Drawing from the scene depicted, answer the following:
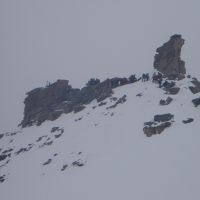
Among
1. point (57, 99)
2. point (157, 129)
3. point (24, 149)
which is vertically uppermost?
point (57, 99)

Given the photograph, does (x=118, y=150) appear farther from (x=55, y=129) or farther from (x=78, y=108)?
(x=78, y=108)

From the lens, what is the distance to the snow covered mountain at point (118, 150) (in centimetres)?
4038

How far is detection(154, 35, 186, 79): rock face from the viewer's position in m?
78.6

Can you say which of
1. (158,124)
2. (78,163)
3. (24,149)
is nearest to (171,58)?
(158,124)

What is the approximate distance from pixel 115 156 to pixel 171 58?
37179 mm

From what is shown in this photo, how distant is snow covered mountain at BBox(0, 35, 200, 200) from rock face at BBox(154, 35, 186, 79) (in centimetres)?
50

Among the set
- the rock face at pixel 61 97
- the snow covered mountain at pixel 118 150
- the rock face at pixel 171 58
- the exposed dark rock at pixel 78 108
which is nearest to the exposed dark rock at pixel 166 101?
the snow covered mountain at pixel 118 150

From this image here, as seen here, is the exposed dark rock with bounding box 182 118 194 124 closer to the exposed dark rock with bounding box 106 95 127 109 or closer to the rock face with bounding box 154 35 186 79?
the exposed dark rock with bounding box 106 95 127 109

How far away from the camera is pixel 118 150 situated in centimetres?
5053

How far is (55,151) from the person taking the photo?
60.9m

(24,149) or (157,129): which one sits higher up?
(24,149)

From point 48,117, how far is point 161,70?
90.4 ft

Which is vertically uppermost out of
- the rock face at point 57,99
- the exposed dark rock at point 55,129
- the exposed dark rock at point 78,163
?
the rock face at point 57,99

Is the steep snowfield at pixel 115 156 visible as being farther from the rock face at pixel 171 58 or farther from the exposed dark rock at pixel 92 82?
the exposed dark rock at pixel 92 82
